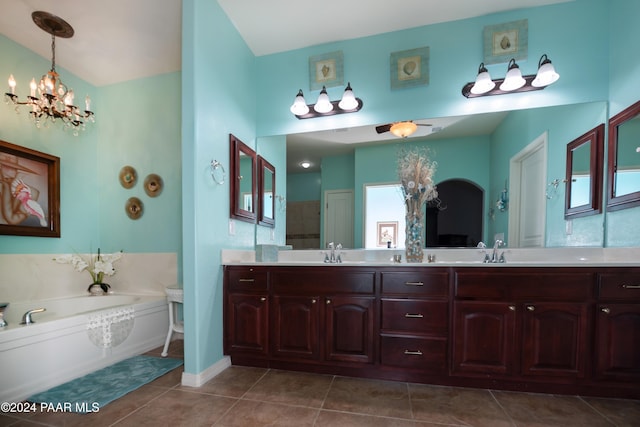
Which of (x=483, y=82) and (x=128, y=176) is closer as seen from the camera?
(x=483, y=82)

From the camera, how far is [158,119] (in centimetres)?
297

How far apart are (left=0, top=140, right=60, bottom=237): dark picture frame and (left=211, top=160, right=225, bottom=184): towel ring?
195cm

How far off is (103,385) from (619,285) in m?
3.39

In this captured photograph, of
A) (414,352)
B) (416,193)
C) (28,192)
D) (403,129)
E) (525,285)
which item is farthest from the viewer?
(28,192)

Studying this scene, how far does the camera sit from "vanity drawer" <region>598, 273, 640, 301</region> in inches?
62.1

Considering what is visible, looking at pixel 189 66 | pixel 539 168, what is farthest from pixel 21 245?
pixel 539 168

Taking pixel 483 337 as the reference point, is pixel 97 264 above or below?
above

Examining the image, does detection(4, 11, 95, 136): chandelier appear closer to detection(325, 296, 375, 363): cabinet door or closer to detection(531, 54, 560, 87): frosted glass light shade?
detection(325, 296, 375, 363): cabinet door

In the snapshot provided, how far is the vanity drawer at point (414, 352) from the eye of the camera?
5.73ft

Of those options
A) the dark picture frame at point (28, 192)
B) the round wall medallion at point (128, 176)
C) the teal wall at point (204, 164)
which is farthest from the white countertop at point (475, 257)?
the dark picture frame at point (28, 192)

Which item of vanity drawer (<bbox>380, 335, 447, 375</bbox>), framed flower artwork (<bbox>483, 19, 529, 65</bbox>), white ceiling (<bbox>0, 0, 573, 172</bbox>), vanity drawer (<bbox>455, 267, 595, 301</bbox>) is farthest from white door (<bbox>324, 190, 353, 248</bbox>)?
framed flower artwork (<bbox>483, 19, 529, 65</bbox>)

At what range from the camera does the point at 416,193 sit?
2240 millimetres

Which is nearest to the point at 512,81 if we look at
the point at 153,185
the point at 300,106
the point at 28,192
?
the point at 300,106

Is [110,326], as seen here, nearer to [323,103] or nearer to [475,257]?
[323,103]
